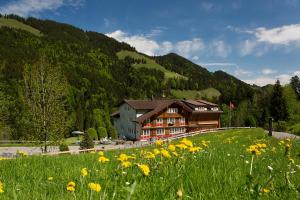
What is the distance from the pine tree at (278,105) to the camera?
104 meters

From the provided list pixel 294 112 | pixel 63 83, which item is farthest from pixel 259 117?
pixel 63 83

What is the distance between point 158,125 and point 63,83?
5323 centimetres

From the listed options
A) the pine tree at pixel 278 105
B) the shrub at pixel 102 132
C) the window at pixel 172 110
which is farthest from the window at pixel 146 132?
the pine tree at pixel 278 105

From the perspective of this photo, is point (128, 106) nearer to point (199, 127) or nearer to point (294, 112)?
point (199, 127)

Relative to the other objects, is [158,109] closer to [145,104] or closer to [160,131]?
[145,104]

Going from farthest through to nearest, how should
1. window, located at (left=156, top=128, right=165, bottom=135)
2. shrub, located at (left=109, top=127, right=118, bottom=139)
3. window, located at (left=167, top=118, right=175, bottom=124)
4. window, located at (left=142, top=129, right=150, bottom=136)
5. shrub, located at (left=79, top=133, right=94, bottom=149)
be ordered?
shrub, located at (left=109, top=127, right=118, bottom=139)
window, located at (left=167, top=118, right=175, bottom=124)
window, located at (left=156, top=128, right=165, bottom=135)
window, located at (left=142, top=129, right=150, bottom=136)
shrub, located at (left=79, top=133, right=94, bottom=149)

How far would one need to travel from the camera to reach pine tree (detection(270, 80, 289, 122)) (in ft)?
342

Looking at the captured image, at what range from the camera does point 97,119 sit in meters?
139

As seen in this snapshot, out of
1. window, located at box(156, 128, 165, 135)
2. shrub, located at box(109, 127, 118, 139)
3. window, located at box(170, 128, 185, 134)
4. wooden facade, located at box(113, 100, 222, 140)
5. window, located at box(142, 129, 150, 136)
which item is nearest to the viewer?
wooden facade, located at box(113, 100, 222, 140)

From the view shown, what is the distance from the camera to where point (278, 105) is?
105625 mm

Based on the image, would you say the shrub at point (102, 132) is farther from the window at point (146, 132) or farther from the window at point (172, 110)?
the window at point (172, 110)

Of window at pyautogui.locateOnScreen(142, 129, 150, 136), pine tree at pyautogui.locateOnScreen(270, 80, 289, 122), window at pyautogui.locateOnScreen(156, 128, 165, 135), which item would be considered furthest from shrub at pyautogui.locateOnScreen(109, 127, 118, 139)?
pine tree at pyautogui.locateOnScreen(270, 80, 289, 122)

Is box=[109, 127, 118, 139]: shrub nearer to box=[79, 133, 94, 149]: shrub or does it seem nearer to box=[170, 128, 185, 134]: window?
box=[170, 128, 185, 134]: window

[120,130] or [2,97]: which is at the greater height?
[2,97]
